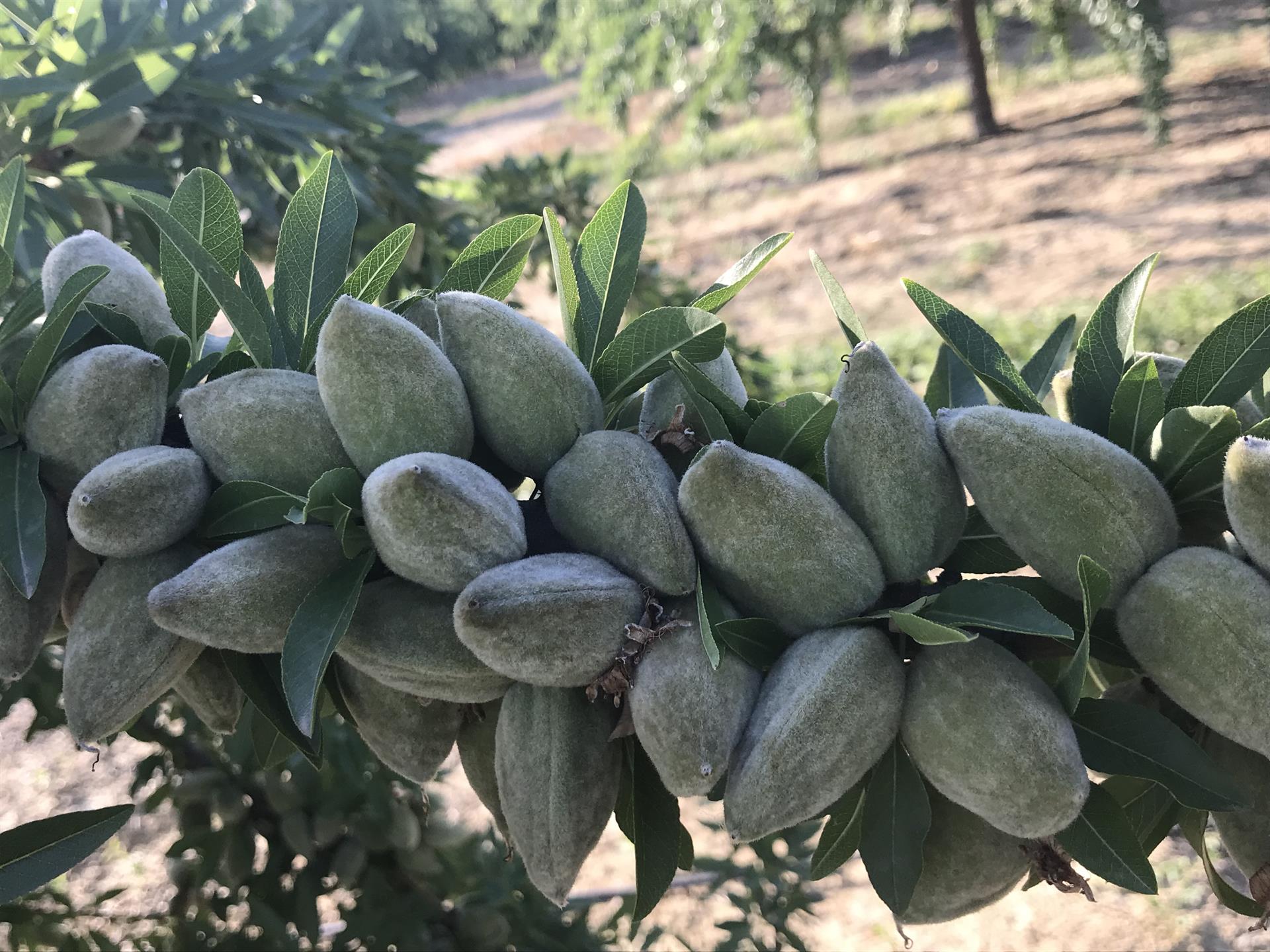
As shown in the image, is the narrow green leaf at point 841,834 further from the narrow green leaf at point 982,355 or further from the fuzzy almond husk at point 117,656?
the fuzzy almond husk at point 117,656

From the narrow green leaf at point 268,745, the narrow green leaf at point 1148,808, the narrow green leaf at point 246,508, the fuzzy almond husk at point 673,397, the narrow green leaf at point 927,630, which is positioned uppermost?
the narrow green leaf at point 246,508

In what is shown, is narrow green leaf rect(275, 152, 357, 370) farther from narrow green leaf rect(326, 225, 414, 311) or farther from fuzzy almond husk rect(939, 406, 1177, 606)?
fuzzy almond husk rect(939, 406, 1177, 606)

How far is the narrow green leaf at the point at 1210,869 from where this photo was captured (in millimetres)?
568

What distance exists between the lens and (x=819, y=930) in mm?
1911

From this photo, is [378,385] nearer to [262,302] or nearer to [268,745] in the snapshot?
[262,302]

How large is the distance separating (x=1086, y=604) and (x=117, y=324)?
570mm

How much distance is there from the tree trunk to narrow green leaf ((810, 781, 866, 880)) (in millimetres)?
5952

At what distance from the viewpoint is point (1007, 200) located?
545cm

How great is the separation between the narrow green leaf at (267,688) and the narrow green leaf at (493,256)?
0.25 m

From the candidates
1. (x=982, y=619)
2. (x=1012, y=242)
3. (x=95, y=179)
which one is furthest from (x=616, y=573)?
(x=1012, y=242)

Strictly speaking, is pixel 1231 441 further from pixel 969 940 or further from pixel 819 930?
pixel 819 930

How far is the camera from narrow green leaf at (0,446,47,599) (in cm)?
56

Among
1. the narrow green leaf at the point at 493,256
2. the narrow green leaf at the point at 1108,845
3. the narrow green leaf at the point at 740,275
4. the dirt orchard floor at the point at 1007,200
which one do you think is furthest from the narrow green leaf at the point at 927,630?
the dirt orchard floor at the point at 1007,200

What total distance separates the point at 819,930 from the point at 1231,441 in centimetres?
162
